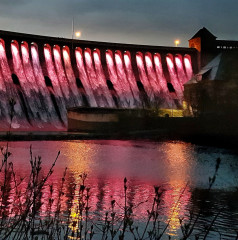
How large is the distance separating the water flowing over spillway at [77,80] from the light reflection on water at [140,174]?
2128 cm

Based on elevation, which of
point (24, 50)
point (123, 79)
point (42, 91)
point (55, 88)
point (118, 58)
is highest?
point (118, 58)

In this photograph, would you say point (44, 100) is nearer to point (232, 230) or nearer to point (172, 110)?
point (172, 110)

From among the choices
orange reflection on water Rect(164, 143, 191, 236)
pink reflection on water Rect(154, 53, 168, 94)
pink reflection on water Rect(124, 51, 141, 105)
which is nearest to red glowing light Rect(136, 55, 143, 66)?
pink reflection on water Rect(124, 51, 141, 105)

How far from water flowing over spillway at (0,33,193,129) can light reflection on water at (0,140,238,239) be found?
838 inches

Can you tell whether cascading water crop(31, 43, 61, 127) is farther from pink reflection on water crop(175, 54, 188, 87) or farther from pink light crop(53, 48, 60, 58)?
pink reflection on water crop(175, 54, 188, 87)

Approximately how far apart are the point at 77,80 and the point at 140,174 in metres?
41.0

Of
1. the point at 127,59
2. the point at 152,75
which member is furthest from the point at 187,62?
the point at 127,59

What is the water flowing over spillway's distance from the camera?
49844 millimetres

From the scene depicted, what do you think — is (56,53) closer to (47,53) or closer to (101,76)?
(47,53)

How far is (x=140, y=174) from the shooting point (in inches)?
670

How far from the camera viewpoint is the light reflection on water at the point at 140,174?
34.9 feet

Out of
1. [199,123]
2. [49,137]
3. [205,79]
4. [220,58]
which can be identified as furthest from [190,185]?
[220,58]

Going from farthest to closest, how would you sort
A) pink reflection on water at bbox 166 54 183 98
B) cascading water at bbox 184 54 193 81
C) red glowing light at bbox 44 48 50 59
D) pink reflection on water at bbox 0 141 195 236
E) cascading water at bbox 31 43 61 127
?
1. cascading water at bbox 184 54 193 81
2. pink reflection on water at bbox 166 54 183 98
3. red glowing light at bbox 44 48 50 59
4. cascading water at bbox 31 43 61 127
5. pink reflection on water at bbox 0 141 195 236

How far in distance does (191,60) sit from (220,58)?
23.9ft
